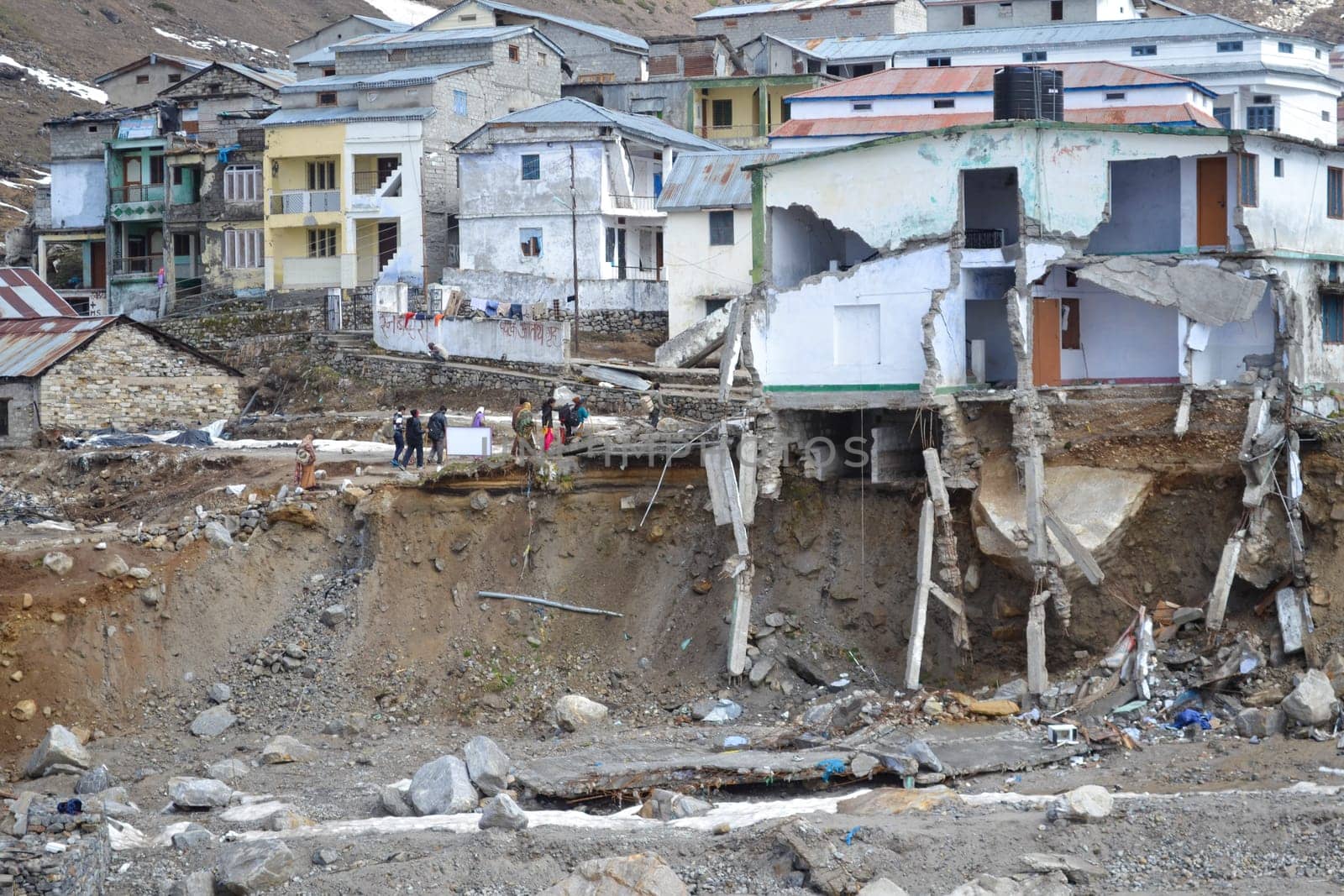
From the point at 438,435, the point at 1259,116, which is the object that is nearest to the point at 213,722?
the point at 438,435

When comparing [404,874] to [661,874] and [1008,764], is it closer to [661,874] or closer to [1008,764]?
[661,874]

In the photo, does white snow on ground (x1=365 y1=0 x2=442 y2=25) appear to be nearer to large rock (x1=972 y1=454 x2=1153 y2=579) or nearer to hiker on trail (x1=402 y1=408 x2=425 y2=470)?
hiker on trail (x1=402 y1=408 x2=425 y2=470)

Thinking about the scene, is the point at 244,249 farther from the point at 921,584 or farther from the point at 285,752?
the point at 921,584

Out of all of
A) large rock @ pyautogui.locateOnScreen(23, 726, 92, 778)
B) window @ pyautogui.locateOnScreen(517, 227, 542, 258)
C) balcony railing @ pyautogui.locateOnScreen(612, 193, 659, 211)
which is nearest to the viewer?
large rock @ pyautogui.locateOnScreen(23, 726, 92, 778)

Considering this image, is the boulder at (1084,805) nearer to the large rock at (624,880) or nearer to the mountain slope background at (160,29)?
the large rock at (624,880)

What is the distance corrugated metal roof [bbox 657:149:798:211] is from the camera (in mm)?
41781

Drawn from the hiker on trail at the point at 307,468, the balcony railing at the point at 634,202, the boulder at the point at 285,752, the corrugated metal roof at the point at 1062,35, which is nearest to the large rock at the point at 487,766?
the boulder at the point at 285,752

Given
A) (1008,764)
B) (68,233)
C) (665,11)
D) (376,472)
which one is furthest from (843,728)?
(665,11)

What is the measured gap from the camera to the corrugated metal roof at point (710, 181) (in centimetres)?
4178

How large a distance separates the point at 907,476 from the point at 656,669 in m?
4.96

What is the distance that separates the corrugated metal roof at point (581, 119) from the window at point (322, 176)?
4.86 meters

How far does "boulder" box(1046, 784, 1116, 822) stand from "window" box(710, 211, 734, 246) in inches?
921

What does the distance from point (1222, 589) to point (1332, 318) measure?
6.04 metres

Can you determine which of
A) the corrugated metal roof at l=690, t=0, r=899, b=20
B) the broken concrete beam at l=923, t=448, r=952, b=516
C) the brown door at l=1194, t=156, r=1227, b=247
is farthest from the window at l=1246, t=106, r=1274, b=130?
the broken concrete beam at l=923, t=448, r=952, b=516
